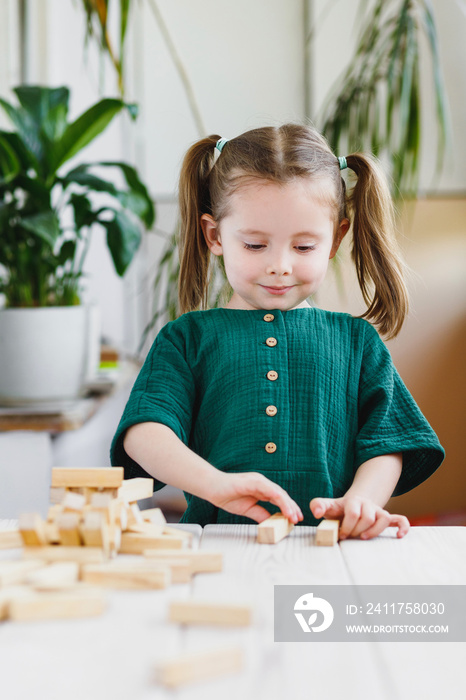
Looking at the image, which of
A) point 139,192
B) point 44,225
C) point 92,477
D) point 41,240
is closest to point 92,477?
point 92,477

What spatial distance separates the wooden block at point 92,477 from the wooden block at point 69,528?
0.22ft

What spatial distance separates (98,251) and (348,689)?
8.80ft

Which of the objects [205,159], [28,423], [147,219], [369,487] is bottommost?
[28,423]

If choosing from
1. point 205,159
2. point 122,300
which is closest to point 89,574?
point 205,159

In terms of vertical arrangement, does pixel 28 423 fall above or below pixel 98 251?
below

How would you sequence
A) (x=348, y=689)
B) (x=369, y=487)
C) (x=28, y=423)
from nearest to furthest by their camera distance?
(x=348, y=689) < (x=369, y=487) < (x=28, y=423)

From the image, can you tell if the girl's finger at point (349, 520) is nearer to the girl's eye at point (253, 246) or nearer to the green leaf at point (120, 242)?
the girl's eye at point (253, 246)

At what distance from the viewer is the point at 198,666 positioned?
1.27 ft

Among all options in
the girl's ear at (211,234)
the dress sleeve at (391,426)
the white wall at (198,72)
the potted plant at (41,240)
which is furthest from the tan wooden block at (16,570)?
the white wall at (198,72)

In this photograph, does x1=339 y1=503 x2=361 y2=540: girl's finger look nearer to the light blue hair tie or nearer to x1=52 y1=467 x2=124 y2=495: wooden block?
x1=52 y1=467 x2=124 y2=495: wooden block

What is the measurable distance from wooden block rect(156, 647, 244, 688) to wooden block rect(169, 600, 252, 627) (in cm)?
5

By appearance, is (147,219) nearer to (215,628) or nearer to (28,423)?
(28,423)

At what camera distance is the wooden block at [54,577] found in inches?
19.7

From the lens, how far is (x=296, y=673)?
0.40 metres
